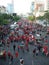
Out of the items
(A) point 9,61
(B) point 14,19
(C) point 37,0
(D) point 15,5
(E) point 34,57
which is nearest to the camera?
(A) point 9,61

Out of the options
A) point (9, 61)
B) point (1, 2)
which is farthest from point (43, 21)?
point (1, 2)

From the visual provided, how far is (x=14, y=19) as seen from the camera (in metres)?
77.8

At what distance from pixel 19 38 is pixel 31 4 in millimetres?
58846

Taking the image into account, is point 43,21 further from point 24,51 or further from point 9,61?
point 9,61

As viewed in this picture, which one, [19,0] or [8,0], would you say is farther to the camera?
[8,0]

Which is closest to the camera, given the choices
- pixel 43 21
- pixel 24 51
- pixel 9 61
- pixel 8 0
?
pixel 9 61

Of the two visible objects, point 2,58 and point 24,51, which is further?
point 24,51

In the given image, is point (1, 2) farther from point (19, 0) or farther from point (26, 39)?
point (26, 39)

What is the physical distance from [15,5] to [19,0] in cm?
380

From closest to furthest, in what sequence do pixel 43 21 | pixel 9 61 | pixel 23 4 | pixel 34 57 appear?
pixel 9 61 < pixel 34 57 < pixel 43 21 < pixel 23 4

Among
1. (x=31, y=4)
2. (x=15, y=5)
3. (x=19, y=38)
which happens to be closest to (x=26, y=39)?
(x=19, y=38)

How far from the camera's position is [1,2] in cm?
12638

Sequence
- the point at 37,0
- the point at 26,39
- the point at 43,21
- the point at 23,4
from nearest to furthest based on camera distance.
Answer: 1. the point at 26,39
2. the point at 43,21
3. the point at 37,0
4. the point at 23,4

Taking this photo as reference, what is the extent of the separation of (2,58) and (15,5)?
311 feet
